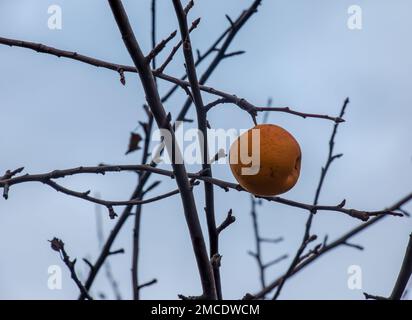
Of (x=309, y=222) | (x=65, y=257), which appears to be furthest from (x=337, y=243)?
(x=65, y=257)

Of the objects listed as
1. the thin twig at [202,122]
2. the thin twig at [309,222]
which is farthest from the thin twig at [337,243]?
the thin twig at [202,122]

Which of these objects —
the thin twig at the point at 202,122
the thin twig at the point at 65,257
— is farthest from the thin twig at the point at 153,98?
the thin twig at the point at 65,257

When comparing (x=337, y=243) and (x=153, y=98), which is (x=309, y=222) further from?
(x=153, y=98)

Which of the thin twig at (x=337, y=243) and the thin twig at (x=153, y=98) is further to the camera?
the thin twig at (x=337, y=243)

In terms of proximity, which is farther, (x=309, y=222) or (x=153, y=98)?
(x=309, y=222)

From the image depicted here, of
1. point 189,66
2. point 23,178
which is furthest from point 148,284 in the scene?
point 189,66

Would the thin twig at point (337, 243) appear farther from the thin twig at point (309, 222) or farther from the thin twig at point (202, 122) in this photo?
the thin twig at point (202, 122)

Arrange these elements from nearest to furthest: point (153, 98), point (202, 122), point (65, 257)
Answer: point (153, 98) < point (202, 122) < point (65, 257)

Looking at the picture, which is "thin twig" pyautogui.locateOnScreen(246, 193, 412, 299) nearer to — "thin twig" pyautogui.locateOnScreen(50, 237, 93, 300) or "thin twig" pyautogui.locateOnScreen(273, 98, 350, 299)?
"thin twig" pyautogui.locateOnScreen(273, 98, 350, 299)

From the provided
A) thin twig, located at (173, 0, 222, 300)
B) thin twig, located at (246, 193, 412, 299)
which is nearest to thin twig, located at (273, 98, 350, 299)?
thin twig, located at (246, 193, 412, 299)

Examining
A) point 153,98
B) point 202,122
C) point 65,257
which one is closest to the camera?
point 153,98
